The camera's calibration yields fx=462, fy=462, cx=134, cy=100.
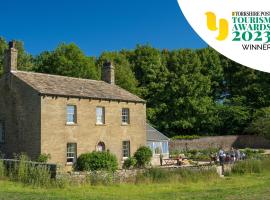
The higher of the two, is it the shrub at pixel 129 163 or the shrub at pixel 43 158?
the shrub at pixel 43 158

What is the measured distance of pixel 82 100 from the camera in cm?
3794

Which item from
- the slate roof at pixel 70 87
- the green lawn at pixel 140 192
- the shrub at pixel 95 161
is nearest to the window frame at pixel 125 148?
the slate roof at pixel 70 87

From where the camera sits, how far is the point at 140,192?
23.3m

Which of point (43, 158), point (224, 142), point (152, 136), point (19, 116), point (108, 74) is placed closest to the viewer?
point (43, 158)

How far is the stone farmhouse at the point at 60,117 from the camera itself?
3522 centimetres

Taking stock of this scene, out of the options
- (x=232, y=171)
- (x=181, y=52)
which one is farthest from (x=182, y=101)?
(x=232, y=171)

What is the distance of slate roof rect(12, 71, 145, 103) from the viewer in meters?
36.2

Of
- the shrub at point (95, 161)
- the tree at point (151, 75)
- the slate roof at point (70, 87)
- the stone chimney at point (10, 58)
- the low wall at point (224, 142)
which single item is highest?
the tree at point (151, 75)

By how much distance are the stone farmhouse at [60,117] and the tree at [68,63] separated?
709 inches

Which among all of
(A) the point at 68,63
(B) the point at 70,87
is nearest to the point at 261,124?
(A) the point at 68,63

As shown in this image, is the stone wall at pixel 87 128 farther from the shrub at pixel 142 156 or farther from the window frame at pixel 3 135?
the window frame at pixel 3 135

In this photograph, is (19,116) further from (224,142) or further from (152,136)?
(224,142)

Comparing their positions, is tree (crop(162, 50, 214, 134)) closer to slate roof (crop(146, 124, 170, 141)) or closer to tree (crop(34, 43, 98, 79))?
tree (crop(34, 43, 98, 79))

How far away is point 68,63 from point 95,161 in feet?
87.8
